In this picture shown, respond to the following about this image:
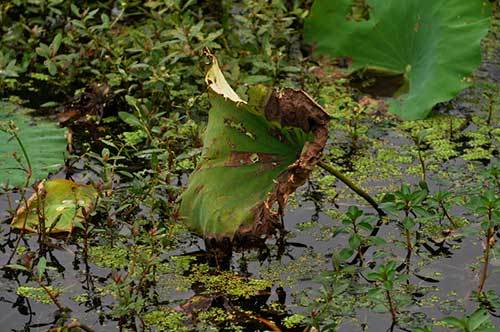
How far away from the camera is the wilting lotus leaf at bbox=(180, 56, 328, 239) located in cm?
233

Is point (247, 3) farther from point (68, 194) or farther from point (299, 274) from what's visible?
point (299, 274)

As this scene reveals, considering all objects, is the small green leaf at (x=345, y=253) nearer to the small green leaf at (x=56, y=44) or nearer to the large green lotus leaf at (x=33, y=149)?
the large green lotus leaf at (x=33, y=149)

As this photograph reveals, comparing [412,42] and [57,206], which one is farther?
[412,42]

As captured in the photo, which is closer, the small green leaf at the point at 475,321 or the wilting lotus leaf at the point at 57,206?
the small green leaf at the point at 475,321

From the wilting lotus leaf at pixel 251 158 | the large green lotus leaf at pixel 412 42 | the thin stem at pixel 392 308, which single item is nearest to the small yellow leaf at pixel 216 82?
the wilting lotus leaf at pixel 251 158

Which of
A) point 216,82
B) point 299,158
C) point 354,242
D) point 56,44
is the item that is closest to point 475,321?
point 354,242

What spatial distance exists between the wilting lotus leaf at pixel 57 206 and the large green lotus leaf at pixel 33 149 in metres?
0.07

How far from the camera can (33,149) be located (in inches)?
114

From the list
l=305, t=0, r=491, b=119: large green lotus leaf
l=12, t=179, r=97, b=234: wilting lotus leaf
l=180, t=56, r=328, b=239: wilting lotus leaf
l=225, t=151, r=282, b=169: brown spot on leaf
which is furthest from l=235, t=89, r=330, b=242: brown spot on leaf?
l=305, t=0, r=491, b=119: large green lotus leaf

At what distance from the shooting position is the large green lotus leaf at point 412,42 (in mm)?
3008

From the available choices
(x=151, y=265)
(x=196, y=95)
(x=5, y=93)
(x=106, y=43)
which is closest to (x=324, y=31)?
(x=196, y=95)

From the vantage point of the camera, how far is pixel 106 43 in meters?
3.44

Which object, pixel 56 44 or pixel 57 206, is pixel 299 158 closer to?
pixel 57 206

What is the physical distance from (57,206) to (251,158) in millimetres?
500
